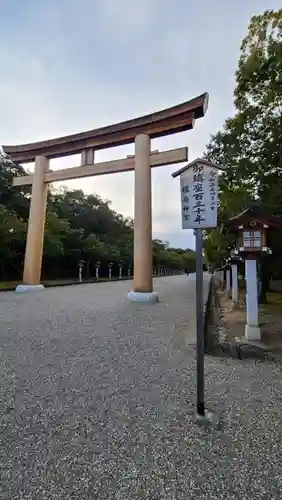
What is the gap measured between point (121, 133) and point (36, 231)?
4.78 metres

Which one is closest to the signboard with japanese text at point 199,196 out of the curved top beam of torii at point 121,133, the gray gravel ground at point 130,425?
the gray gravel ground at point 130,425

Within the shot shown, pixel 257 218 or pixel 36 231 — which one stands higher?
pixel 36 231

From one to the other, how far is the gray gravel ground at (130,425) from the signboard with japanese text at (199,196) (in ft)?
4.88

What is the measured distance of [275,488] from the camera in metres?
1.54

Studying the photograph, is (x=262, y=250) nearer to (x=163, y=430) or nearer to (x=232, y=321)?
(x=232, y=321)

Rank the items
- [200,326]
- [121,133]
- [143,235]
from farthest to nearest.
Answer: [121,133] → [143,235] → [200,326]

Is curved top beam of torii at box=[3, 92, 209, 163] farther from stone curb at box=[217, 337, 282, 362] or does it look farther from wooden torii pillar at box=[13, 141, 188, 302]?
stone curb at box=[217, 337, 282, 362]

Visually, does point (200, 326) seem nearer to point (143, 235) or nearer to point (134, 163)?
point (143, 235)

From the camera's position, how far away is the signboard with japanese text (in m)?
2.42

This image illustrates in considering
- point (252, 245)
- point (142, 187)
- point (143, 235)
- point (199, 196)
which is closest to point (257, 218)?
point (252, 245)

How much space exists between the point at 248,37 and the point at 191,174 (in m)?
9.52

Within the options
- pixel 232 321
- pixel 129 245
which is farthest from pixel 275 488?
pixel 129 245

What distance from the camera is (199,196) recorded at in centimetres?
247

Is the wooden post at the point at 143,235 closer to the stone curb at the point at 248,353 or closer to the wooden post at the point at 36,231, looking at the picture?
the stone curb at the point at 248,353
